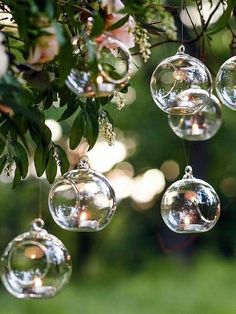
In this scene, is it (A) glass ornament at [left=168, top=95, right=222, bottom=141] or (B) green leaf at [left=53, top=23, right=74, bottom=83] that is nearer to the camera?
(B) green leaf at [left=53, top=23, right=74, bottom=83]

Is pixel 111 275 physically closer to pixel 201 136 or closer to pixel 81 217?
pixel 201 136

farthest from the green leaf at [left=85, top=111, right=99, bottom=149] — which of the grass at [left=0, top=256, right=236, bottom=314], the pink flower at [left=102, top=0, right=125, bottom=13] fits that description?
the grass at [left=0, top=256, right=236, bottom=314]

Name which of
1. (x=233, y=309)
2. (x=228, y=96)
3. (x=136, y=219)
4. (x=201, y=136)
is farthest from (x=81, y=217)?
(x=136, y=219)

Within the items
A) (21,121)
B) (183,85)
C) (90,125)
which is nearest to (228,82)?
(183,85)

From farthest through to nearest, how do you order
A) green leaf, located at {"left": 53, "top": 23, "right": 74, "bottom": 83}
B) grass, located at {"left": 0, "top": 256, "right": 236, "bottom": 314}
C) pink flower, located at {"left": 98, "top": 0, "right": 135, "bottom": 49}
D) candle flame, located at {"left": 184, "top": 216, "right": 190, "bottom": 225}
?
grass, located at {"left": 0, "top": 256, "right": 236, "bottom": 314} → candle flame, located at {"left": 184, "top": 216, "right": 190, "bottom": 225} → pink flower, located at {"left": 98, "top": 0, "right": 135, "bottom": 49} → green leaf, located at {"left": 53, "top": 23, "right": 74, "bottom": 83}

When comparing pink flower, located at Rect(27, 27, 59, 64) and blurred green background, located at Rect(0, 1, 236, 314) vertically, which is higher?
pink flower, located at Rect(27, 27, 59, 64)

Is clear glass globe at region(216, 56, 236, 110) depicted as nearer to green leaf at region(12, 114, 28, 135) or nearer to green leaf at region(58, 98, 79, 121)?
green leaf at region(58, 98, 79, 121)

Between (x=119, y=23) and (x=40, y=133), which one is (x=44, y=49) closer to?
(x=119, y=23)
